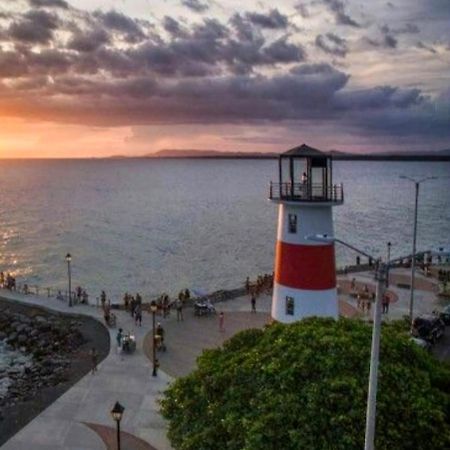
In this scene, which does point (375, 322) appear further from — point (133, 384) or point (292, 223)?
point (133, 384)

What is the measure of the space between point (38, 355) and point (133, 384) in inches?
347

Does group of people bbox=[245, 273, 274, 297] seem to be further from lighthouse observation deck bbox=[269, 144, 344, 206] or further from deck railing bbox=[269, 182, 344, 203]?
lighthouse observation deck bbox=[269, 144, 344, 206]

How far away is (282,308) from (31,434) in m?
9.92

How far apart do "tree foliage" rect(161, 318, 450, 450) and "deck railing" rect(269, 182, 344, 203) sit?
5.99m

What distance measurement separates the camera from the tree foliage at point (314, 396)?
12.2m

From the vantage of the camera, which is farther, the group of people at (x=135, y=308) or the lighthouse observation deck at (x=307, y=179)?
the group of people at (x=135, y=308)

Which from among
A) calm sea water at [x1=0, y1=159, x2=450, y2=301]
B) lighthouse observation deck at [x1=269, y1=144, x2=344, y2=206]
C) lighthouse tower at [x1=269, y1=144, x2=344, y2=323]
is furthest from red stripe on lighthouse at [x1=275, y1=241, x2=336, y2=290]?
calm sea water at [x1=0, y1=159, x2=450, y2=301]

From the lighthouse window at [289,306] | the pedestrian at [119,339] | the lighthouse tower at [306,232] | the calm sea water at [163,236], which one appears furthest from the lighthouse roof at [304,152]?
the calm sea water at [163,236]

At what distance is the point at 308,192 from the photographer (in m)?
21.0

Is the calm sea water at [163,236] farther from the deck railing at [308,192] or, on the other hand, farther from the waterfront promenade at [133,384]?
the deck railing at [308,192]

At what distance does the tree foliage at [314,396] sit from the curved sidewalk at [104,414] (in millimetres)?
3745

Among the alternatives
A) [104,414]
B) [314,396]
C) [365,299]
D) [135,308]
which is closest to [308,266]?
[314,396]

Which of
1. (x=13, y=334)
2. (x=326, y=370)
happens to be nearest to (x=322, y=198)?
(x=326, y=370)

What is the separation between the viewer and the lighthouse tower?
20.8 m
